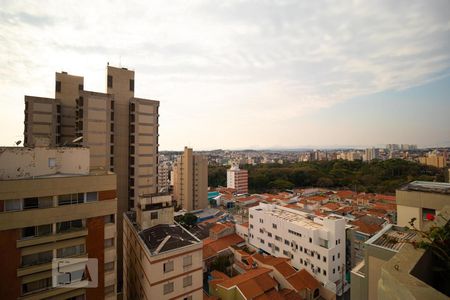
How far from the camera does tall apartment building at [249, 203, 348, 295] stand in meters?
20.3

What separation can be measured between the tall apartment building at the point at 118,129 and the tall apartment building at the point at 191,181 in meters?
23.9

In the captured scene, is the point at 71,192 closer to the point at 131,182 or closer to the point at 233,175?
the point at 131,182

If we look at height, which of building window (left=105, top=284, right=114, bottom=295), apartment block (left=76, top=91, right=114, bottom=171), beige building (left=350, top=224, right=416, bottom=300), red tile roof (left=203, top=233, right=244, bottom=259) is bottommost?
red tile roof (left=203, top=233, right=244, bottom=259)

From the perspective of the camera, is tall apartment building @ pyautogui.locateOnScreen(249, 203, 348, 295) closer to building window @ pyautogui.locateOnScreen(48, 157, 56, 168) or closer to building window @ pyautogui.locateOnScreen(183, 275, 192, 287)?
building window @ pyautogui.locateOnScreen(183, 275, 192, 287)

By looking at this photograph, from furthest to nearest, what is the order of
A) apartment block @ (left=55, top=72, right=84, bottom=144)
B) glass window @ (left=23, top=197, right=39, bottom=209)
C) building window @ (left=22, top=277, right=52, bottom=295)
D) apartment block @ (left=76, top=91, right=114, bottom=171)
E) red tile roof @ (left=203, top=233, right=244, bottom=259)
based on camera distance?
red tile roof @ (left=203, top=233, right=244, bottom=259) < apartment block @ (left=55, top=72, right=84, bottom=144) < apartment block @ (left=76, top=91, right=114, bottom=171) < glass window @ (left=23, top=197, right=39, bottom=209) < building window @ (left=22, top=277, right=52, bottom=295)

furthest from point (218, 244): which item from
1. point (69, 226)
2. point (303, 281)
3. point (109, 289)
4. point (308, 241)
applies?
point (69, 226)

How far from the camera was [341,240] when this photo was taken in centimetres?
2105

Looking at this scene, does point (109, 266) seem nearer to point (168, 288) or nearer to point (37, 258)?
point (37, 258)

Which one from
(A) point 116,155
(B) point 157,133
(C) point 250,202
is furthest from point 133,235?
(C) point 250,202

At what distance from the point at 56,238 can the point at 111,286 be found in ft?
11.2

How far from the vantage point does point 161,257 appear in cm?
1148

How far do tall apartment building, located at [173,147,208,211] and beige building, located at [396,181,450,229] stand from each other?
37.3 metres

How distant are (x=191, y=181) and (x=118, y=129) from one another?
88.7ft

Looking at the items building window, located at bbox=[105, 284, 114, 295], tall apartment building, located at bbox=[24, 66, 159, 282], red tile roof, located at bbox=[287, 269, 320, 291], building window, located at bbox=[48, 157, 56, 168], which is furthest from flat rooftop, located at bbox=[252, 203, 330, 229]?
building window, located at bbox=[48, 157, 56, 168]
